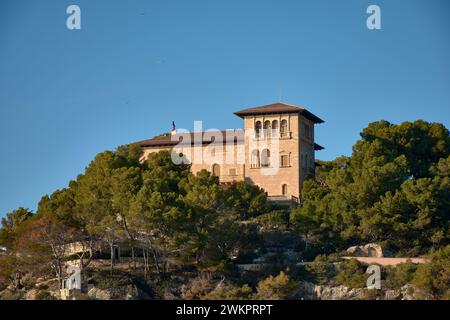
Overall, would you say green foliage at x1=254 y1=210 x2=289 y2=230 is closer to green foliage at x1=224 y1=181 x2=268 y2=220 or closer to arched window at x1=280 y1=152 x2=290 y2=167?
green foliage at x1=224 y1=181 x2=268 y2=220

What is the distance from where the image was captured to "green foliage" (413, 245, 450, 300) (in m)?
92.9

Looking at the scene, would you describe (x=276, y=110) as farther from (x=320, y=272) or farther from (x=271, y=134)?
(x=320, y=272)

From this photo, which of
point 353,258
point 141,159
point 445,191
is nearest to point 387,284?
point 353,258

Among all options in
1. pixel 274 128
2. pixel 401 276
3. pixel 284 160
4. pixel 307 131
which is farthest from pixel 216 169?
pixel 401 276

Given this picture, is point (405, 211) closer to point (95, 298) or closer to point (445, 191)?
point (445, 191)

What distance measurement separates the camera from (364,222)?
102000 mm

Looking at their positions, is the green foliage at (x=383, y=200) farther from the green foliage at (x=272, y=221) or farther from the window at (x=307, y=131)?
→ the window at (x=307, y=131)

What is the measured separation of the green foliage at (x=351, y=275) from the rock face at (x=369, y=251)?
344 centimetres

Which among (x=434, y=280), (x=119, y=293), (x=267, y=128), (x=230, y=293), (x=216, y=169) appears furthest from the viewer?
(x=216, y=169)

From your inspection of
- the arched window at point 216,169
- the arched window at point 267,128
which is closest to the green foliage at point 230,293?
the arched window at point 267,128

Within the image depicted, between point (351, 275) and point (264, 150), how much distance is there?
20194 mm

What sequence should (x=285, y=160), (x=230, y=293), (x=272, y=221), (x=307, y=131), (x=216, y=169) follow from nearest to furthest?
1. (x=230, y=293)
2. (x=272, y=221)
3. (x=285, y=160)
4. (x=307, y=131)
5. (x=216, y=169)

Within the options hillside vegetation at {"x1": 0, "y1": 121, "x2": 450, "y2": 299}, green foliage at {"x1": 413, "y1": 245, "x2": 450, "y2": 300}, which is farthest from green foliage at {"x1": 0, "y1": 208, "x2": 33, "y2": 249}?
green foliage at {"x1": 413, "y1": 245, "x2": 450, "y2": 300}

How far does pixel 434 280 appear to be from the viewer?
9300cm
